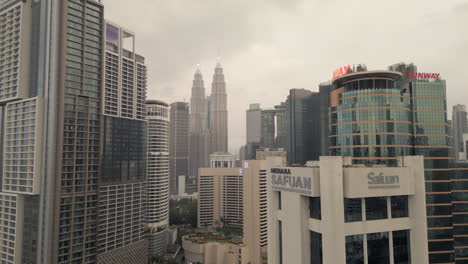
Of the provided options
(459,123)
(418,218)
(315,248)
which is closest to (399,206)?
(418,218)

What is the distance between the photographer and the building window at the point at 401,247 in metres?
20.6

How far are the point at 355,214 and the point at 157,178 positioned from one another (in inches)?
3792

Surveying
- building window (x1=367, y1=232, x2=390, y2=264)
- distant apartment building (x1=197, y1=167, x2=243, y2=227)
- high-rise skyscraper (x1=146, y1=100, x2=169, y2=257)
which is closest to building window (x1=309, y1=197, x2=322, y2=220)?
building window (x1=367, y1=232, x2=390, y2=264)

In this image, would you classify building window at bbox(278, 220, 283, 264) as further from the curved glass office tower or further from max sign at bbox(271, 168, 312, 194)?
the curved glass office tower

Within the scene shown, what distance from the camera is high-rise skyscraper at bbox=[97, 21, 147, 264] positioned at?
68.4 m

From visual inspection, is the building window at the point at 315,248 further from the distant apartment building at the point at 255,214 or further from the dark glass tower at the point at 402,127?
the distant apartment building at the point at 255,214

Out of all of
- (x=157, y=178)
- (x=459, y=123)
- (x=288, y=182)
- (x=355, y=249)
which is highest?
(x=459, y=123)

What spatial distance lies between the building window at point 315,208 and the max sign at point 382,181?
3726 mm

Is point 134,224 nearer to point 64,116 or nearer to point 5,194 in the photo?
point 5,194

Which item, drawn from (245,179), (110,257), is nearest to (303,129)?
(245,179)

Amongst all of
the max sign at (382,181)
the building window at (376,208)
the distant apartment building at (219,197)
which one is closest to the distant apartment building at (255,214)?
the distant apartment building at (219,197)

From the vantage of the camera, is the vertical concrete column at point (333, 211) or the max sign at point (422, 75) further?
the max sign at point (422, 75)

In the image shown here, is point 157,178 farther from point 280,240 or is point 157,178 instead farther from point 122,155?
point 280,240

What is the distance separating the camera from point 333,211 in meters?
18.6
